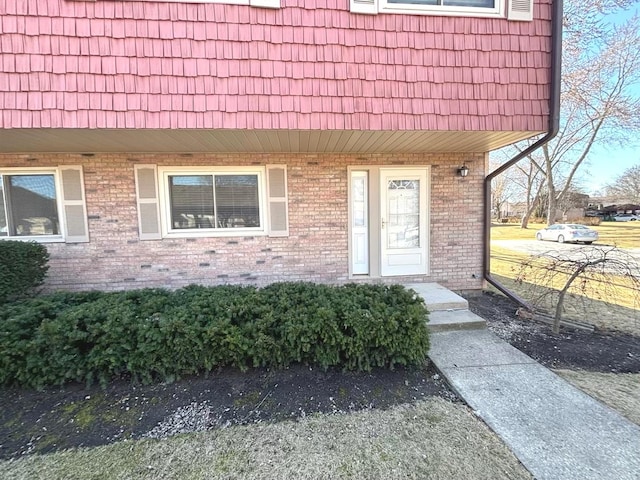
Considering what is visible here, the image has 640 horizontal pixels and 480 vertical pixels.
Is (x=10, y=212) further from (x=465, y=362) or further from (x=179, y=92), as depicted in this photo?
(x=465, y=362)

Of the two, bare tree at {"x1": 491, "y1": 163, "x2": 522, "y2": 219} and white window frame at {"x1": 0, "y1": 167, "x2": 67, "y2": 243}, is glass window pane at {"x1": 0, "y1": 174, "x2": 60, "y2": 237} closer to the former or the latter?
white window frame at {"x1": 0, "y1": 167, "x2": 67, "y2": 243}

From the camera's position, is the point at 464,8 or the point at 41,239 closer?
the point at 464,8

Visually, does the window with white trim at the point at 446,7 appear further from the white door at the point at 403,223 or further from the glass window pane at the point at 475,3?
the white door at the point at 403,223

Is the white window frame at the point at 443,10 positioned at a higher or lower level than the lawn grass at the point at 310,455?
higher

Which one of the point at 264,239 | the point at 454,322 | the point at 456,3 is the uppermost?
the point at 456,3

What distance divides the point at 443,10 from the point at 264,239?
3941 millimetres

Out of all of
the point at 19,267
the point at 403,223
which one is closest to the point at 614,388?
the point at 403,223

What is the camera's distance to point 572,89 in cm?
1259

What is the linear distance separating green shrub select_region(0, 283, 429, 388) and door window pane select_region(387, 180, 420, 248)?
2.50 metres

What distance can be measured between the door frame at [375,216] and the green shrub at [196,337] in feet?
Result: 7.61

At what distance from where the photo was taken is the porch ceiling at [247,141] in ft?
12.1

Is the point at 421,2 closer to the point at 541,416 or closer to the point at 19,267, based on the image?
the point at 541,416

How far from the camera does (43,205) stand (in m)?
4.82

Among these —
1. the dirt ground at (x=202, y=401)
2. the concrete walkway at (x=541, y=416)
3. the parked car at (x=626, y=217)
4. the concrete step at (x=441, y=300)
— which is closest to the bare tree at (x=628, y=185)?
the parked car at (x=626, y=217)
